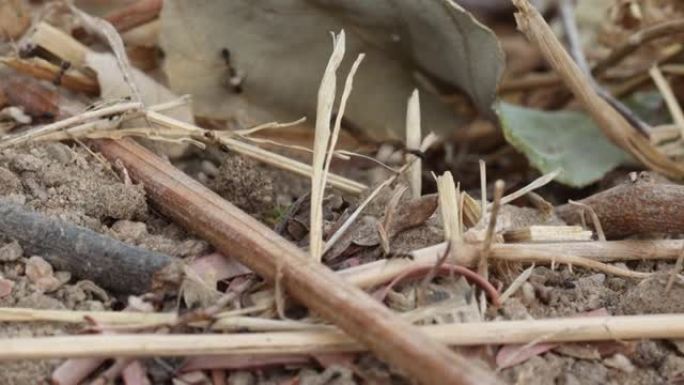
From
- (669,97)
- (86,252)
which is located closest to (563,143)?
(669,97)

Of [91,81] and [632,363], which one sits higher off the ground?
[91,81]

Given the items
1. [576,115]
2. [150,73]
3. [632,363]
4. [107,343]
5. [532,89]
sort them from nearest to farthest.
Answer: [107,343] → [632,363] → [150,73] → [576,115] → [532,89]

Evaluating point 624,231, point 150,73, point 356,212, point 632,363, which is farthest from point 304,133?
point 632,363

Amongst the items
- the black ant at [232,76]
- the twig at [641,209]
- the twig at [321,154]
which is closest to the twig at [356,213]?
the twig at [321,154]

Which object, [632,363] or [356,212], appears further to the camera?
[356,212]

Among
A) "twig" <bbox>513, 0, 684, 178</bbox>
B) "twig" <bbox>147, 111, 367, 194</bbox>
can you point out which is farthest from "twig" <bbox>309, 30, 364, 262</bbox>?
"twig" <bbox>513, 0, 684, 178</bbox>

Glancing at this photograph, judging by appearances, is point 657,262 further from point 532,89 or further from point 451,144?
point 532,89

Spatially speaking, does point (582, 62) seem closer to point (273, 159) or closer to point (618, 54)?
point (618, 54)

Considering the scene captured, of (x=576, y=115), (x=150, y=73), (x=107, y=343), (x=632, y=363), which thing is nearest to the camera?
(x=107, y=343)
